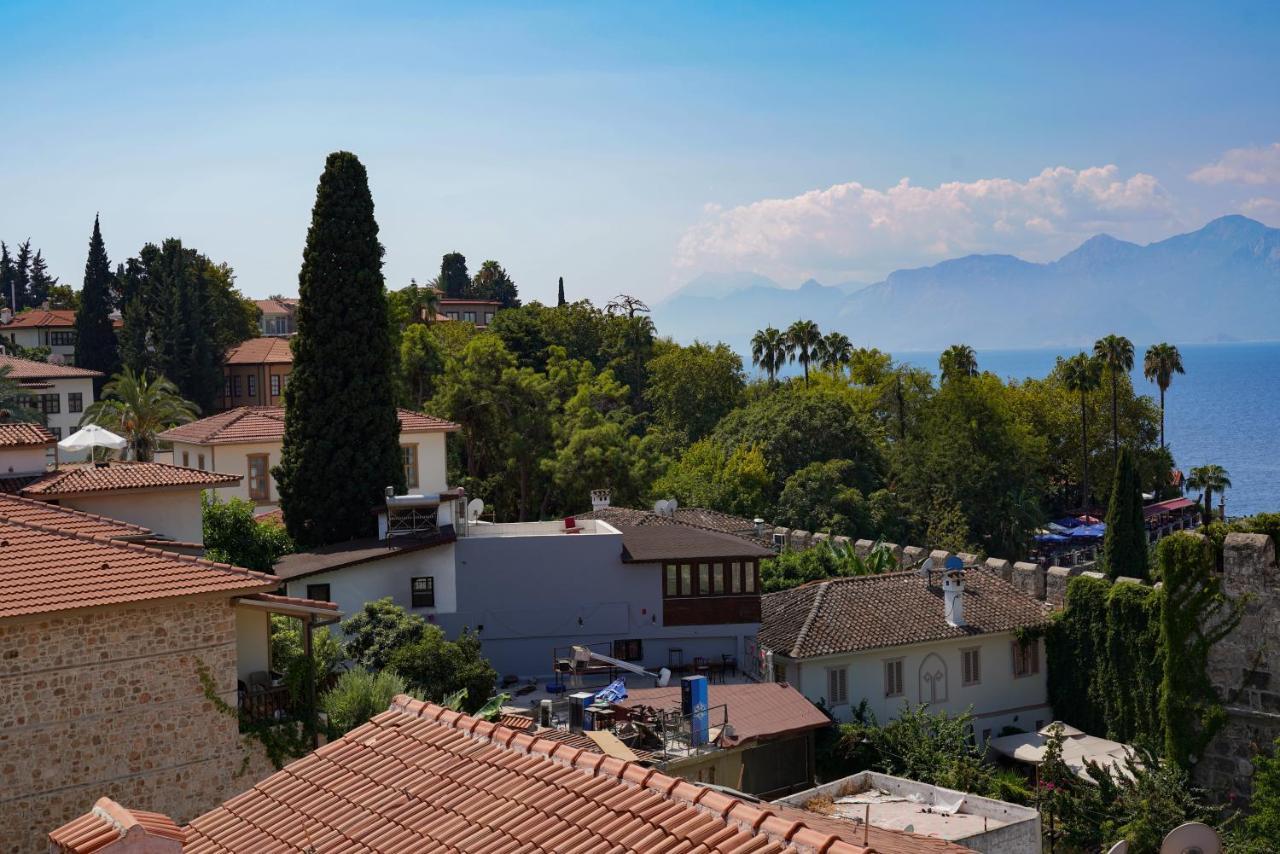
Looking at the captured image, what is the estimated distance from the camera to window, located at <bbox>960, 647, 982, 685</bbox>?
114ft

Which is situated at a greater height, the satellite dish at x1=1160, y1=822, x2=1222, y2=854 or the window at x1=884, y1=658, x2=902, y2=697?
the satellite dish at x1=1160, y1=822, x2=1222, y2=854

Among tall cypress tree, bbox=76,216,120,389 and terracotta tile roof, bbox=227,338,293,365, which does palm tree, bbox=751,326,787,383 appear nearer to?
terracotta tile roof, bbox=227,338,293,365

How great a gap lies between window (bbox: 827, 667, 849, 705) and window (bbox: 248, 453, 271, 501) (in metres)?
20.7

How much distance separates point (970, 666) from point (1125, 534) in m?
13.7

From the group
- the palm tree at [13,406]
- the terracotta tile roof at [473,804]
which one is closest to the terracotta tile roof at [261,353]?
the palm tree at [13,406]

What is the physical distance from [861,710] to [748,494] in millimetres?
27780

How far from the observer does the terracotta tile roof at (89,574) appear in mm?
16172

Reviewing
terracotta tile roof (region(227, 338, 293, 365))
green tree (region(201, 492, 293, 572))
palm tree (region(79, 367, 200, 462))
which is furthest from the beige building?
terracotta tile roof (region(227, 338, 293, 365))

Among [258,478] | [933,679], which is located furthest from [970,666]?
[258,478]

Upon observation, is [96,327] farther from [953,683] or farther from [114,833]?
[114,833]

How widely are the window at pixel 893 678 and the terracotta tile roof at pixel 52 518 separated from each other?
19212 millimetres

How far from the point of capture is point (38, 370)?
66312 millimetres

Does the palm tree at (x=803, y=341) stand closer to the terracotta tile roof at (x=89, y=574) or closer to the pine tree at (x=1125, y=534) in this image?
the pine tree at (x=1125, y=534)

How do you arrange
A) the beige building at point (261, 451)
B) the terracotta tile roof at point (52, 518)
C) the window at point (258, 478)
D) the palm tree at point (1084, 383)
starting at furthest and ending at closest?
the palm tree at point (1084, 383) < the window at point (258, 478) < the beige building at point (261, 451) < the terracotta tile roof at point (52, 518)
